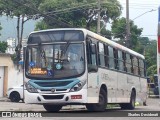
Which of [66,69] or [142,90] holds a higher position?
[66,69]

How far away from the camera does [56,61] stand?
1533cm

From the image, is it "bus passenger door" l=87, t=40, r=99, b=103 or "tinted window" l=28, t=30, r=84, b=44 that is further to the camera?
"tinted window" l=28, t=30, r=84, b=44

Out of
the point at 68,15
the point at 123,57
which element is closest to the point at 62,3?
the point at 68,15

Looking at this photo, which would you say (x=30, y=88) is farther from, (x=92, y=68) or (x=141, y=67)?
(x=141, y=67)

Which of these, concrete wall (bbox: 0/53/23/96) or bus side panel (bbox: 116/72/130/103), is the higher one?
Result: concrete wall (bbox: 0/53/23/96)

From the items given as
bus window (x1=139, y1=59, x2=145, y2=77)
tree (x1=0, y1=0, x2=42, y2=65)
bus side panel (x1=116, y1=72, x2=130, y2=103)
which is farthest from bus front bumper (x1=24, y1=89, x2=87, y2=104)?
tree (x1=0, y1=0, x2=42, y2=65)

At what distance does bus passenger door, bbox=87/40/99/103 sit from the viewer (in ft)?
50.3

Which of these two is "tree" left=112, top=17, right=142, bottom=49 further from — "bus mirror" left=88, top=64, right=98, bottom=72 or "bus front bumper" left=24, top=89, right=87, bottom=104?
"bus front bumper" left=24, top=89, right=87, bottom=104

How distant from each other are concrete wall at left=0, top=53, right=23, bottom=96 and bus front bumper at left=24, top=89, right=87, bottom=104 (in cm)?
1943

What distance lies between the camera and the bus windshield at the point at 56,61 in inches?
599

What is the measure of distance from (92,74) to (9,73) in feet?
67.9

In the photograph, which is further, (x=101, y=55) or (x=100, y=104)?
(x=101, y=55)

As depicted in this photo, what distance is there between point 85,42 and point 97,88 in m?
1.85

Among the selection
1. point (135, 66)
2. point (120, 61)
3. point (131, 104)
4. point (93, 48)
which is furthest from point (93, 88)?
point (135, 66)
